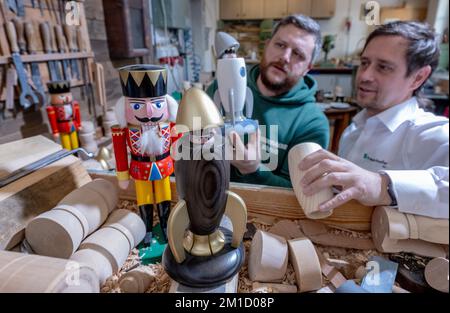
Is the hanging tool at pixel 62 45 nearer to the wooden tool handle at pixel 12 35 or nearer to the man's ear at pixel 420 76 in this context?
the wooden tool handle at pixel 12 35

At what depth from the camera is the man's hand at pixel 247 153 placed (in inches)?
15.8

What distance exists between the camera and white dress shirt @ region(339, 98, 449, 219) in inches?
9.8

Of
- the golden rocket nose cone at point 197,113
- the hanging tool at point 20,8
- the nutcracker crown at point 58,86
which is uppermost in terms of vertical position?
the hanging tool at point 20,8

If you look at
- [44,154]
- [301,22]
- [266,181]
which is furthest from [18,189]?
[301,22]

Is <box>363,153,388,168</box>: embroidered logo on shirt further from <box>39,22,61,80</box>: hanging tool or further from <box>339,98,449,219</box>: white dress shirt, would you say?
<box>39,22,61,80</box>: hanging tool

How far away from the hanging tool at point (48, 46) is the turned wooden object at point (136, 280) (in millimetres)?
718

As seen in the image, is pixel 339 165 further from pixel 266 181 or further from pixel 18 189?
pixel 18 189

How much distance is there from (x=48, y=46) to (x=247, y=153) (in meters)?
0.70

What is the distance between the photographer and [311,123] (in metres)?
0.78

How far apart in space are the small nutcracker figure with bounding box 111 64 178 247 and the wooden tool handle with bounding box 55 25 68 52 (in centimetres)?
58

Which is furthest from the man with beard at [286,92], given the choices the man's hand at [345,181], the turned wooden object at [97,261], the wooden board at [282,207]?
the turned wooden object at [97,261]

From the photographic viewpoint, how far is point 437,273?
11.7 inches

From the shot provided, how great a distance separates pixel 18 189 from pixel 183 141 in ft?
0.90

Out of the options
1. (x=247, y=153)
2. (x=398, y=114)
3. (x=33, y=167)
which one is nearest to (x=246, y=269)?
(x=247, y=153)
